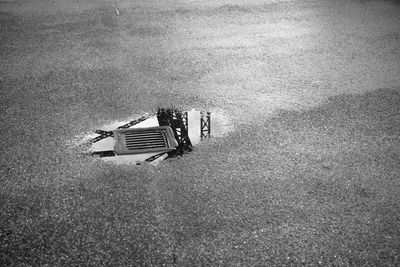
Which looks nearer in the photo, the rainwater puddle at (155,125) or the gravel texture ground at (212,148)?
the gravel texture ground at (212,148)

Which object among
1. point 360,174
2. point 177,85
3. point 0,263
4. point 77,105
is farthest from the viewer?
point 177,85

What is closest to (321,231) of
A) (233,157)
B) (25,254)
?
(233,157)

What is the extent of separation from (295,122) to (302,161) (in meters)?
0.92

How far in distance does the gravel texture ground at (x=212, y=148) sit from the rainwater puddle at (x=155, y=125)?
145 millimetres

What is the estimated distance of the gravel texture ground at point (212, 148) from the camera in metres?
3.40

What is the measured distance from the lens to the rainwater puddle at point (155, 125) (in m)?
4.58

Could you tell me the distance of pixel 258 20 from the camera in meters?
9.50

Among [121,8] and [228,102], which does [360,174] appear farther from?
[121,8]

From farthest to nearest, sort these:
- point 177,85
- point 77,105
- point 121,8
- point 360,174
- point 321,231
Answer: point 121,8 → point 177,85 → point 77,105 → point 360,174 → point 321,231

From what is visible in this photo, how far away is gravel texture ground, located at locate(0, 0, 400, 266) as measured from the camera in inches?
134

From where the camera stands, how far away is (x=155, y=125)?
17.1 feet

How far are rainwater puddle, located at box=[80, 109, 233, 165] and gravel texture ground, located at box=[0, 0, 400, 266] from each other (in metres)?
0.14

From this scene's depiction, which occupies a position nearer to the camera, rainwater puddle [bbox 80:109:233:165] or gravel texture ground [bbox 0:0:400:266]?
gravel texture ground [bbox 0:0:400:266]

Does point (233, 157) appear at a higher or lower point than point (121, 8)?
lower
